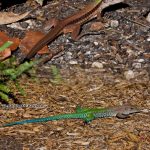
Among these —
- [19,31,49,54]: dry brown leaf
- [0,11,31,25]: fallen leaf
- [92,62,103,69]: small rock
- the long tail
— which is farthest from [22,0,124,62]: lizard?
the long tail

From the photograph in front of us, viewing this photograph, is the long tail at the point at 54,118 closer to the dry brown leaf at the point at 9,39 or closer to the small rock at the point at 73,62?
the small rock at the point at 73,62

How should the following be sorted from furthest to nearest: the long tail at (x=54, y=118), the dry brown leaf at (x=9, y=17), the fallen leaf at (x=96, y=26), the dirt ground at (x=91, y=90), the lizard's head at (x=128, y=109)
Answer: the fallen leaf at (x=96, y=26) < the dry brown leaf at (x=9, y=17) < the lizard's head at (x=128, y=109) < the long tail at (x=54, y=118) < the dirt ground at (x=91, y=90)

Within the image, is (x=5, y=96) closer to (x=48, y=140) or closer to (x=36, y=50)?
(x=48, y=140)

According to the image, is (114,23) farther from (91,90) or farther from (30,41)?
(91,90)

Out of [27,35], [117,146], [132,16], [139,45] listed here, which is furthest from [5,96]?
[132,16]

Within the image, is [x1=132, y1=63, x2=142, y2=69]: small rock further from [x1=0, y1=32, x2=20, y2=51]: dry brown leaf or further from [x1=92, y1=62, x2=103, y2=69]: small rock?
[x1=0, y1=32, x2=20, y2=51]: dry brown leaf

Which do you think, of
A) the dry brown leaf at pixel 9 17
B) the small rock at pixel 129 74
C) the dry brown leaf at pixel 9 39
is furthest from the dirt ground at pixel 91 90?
the dry brown leaf at pixel 9 39

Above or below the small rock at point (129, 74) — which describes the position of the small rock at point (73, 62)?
above
